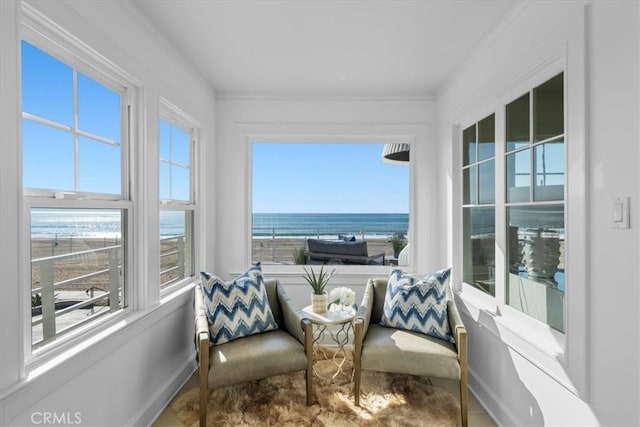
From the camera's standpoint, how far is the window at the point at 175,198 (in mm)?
2621

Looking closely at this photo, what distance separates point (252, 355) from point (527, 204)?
1.91m

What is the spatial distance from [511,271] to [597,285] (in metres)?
0.80

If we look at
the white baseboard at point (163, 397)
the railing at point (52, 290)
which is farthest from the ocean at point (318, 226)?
the railing at point (52, 290)

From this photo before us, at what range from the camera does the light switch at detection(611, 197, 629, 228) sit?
1.30 metres

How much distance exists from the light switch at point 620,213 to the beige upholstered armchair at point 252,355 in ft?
5.77

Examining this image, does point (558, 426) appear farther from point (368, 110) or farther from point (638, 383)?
point (368, 110)

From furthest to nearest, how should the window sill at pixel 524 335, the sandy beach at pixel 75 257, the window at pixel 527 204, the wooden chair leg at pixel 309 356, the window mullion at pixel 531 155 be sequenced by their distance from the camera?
the wooden chair leg at pixel 309 356 → the window mullion at pixel 531 155 → the window at pixel 527 204 → the window sill at pixel 524 335 → the sandy beach at pixel 75 257

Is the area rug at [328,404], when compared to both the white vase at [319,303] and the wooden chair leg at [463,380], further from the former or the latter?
the white vase at [319,303]

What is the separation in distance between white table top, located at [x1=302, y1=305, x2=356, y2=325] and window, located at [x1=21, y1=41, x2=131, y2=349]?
1294 millimetres

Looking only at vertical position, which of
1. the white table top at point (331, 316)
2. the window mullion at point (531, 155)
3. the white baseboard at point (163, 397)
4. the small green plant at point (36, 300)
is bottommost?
the white baseboard at point (163, 397)

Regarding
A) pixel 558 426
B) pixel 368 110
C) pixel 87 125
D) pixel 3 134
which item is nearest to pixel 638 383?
pixel 558 426

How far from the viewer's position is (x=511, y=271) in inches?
88.7

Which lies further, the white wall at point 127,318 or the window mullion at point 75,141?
the window mullion at point 75,141

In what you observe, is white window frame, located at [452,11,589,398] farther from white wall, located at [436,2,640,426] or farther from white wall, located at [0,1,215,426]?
white wall, located at [0,1,215,426]
